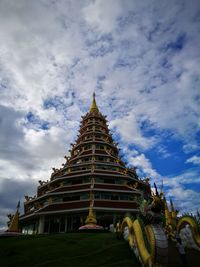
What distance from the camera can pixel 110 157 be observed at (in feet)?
112

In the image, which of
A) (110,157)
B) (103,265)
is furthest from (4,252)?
(110,157)

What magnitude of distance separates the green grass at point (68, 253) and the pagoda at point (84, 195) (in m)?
10.9

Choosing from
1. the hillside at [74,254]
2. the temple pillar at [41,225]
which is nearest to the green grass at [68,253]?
the hillside at [74,254]

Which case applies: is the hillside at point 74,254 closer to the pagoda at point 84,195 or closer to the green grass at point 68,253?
the green grass at point 68,253

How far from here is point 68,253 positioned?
1188cm

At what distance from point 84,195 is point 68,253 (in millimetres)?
16114

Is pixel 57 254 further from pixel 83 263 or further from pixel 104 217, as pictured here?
pixel 104 217

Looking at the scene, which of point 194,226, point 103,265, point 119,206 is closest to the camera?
point 103,265

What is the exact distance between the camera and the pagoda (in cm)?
2667

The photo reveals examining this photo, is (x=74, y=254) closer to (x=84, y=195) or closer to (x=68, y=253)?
(x=68, y=253)

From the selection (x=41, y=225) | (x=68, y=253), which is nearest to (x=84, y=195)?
(x=41, y=225)

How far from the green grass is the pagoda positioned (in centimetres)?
1089

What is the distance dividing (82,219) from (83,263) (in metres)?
17.8

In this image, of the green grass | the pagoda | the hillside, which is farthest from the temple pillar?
the hillside
